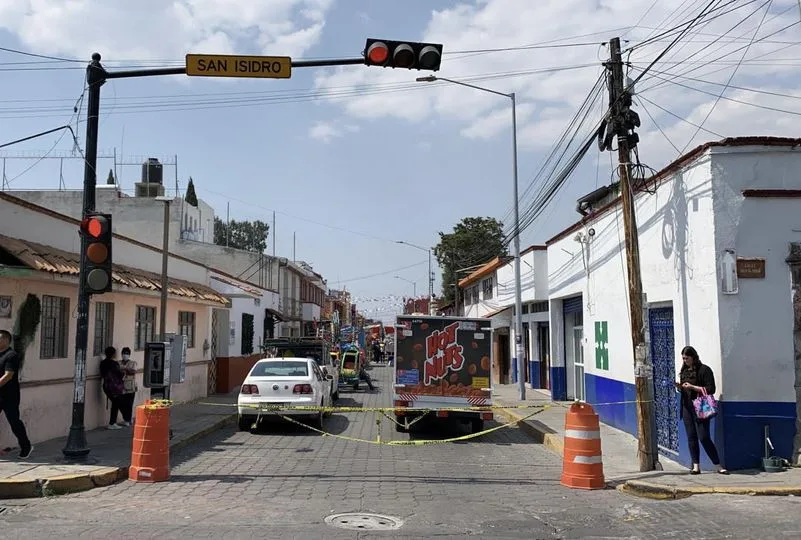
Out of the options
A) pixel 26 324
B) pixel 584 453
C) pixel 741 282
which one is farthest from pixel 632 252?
pixel 26 324

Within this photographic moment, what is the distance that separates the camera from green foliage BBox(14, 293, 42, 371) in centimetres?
1088

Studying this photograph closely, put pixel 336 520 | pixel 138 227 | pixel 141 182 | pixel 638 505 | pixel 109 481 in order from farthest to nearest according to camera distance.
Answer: pixel 141 182 < pixel 138 227 < pixel 109 481 < pixel 638 505 < pixel 336 520

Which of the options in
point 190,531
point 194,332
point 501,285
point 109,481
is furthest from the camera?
point 501,285

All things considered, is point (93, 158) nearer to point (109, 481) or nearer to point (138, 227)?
point (109, 481)

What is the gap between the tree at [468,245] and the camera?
5550 cm

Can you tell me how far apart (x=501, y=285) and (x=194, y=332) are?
13.6 m

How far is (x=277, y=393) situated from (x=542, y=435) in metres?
5.34

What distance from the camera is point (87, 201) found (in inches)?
404

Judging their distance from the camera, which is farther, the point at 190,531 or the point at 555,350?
the point at 555,350

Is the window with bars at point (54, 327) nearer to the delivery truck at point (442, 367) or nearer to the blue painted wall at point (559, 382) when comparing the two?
the delivery truck at point (442, 367)

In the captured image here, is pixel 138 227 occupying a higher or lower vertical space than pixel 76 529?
higher

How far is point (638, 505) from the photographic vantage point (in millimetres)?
8266

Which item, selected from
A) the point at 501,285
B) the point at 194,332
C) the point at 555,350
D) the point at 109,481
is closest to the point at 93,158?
the point at 109,481

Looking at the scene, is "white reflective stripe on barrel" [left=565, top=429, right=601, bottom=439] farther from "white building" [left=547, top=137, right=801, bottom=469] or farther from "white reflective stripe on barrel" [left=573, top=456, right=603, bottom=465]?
"white building" [left=547, top=137, right=801, bottom=469]
